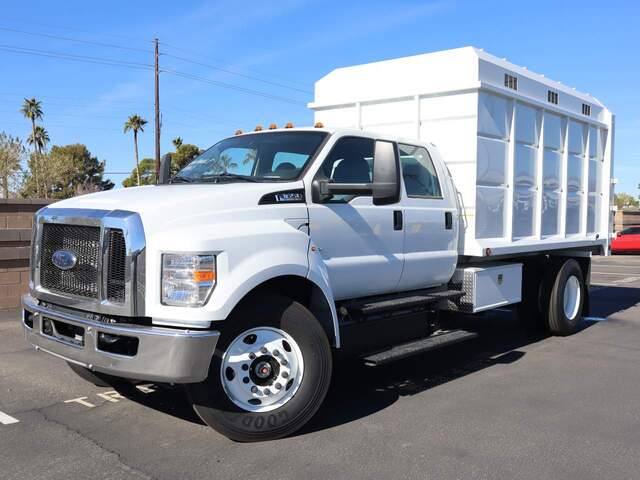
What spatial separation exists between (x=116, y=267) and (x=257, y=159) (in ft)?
5.86

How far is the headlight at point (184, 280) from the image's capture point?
4082 millimetres

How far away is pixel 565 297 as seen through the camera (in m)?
8.77

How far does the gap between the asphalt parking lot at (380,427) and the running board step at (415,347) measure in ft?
1.31

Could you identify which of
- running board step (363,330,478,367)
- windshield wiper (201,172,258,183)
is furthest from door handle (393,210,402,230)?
windshield wiper (201,172,258,183)

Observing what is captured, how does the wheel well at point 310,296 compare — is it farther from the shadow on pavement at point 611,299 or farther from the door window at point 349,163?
the shadow on pavement at point 611,299

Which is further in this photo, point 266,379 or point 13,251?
point 13,251

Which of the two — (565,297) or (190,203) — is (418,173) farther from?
(565,297)

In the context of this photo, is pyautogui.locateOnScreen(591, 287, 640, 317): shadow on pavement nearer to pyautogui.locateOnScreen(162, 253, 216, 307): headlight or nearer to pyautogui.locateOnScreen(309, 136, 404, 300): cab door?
pyautogui.locateOnScreen(309, 136, 404, 300): cab door

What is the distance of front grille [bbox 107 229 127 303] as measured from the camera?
4180mm

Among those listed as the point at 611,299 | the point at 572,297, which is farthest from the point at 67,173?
the point at 572,297

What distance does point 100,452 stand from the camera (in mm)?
4266

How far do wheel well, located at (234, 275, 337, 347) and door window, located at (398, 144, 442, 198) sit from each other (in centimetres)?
157

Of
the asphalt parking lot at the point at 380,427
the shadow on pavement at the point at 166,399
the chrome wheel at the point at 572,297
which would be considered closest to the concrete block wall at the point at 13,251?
the asphalt parking lot at the point at 380,427

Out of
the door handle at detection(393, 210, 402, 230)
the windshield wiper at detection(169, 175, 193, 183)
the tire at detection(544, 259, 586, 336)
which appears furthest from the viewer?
the tire at detection(544, 259, 586, 336)
